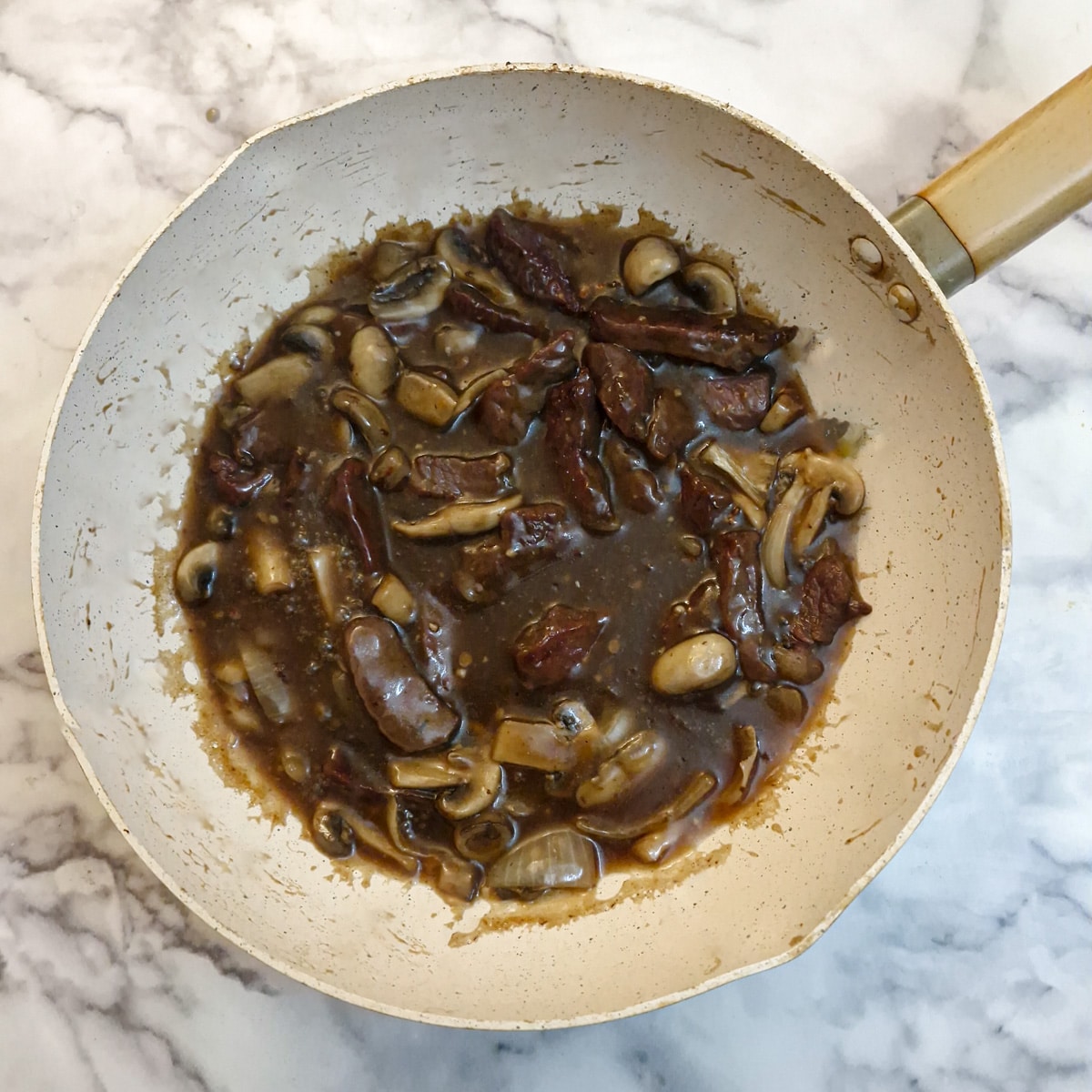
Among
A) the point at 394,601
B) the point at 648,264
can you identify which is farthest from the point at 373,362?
the point at 648,264

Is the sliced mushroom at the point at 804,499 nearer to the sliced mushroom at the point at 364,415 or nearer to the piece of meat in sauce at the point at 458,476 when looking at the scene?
the piece of meat in sauce at the point at 458,476

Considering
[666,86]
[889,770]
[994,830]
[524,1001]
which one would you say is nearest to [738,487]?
[889,770]

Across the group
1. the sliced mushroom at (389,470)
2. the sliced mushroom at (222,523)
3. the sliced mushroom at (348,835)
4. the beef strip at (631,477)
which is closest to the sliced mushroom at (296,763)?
the sliced mushroom at (348,835)

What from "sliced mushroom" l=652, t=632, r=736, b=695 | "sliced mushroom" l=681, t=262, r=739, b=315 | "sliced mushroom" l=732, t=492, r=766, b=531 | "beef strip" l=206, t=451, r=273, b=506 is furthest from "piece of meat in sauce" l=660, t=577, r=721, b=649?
"beef strip" l=206, t=451, r=273, b=506

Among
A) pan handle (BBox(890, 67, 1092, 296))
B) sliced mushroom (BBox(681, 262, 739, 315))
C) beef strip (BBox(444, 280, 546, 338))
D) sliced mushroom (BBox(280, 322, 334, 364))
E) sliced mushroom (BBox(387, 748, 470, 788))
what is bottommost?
sliced mushroom (BBox(387, 748, 470, 788))

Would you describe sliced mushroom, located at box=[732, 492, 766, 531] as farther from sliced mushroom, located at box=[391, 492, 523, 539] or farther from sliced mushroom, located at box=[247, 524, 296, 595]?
sliced mushroom, located at box=[247, 524, 296, 595]
